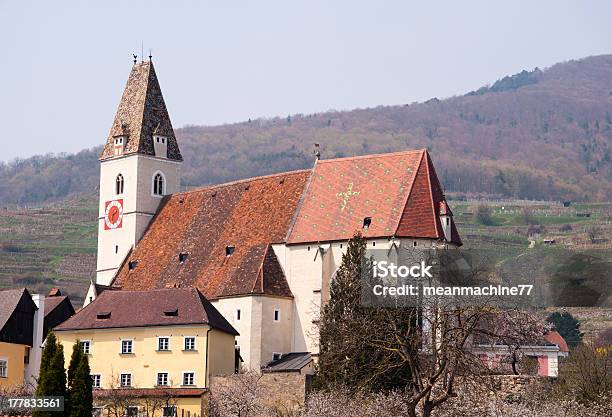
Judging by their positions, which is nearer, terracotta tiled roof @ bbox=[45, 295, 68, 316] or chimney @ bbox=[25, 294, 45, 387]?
chimney @ bbox=[25, 294, 45, 387]

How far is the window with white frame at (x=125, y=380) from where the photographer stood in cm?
7231

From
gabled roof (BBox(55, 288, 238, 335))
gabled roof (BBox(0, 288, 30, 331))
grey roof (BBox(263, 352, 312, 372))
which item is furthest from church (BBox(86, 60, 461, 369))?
gabled roof (BBox(0, 288, 30, 331))

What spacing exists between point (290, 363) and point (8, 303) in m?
17.7

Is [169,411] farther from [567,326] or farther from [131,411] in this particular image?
[567,326]

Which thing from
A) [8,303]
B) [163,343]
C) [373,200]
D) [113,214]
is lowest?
[163,343]

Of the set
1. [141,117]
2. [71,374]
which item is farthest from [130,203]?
[71,374]

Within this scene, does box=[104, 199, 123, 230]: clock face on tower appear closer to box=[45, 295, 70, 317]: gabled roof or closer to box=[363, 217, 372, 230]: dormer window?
box=[45, 295, 70, 317]: gabled roof

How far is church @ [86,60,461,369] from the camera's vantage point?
252 feet

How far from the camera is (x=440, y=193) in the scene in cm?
7750

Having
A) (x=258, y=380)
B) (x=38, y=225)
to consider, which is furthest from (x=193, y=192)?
(x=38, y=225)

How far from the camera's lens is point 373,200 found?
255 feet

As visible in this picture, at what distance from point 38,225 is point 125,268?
108963 millimetres

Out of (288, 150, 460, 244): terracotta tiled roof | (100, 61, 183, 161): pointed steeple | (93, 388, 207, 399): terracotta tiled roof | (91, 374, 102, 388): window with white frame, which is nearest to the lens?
(93, 388, 207, 399): terracotta tiled roof

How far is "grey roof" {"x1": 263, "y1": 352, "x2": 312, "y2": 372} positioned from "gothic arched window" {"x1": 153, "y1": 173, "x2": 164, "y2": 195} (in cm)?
2114
